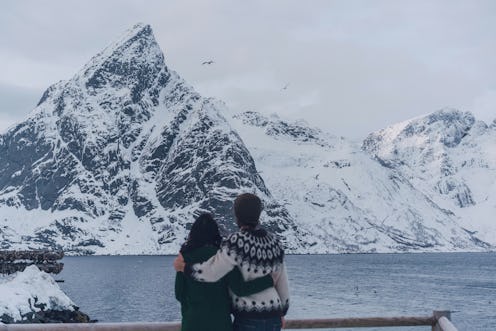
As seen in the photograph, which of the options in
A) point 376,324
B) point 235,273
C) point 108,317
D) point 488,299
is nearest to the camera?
point 235,273

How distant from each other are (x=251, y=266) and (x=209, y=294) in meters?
0.56

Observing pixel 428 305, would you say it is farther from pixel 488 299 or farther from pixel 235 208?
pixel 235 208

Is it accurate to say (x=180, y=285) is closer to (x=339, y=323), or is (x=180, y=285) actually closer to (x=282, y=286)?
(x=282, y=286)

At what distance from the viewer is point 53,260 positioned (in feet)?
210

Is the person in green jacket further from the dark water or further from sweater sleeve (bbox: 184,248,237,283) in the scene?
the dark water

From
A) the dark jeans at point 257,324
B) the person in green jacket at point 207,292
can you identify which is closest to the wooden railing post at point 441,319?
the dark jeans at point 257,324

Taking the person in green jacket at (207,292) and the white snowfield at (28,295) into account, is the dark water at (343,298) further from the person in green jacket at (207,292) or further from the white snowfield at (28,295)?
the person in green jacket at (207,292)

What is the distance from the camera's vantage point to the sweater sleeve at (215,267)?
732 cm

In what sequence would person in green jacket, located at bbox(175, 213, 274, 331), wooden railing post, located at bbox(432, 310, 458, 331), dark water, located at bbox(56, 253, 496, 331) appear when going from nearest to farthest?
person in green jacket, located at bbox(175, 213, 274, 331), wooden railing post, located at bbox(432, 310, 458, 331), dark water, located at bbox(56, 253, 496, 331)

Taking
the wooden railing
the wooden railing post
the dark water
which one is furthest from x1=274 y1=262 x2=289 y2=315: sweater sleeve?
the dark water

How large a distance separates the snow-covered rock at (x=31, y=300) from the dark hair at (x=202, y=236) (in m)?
29.6

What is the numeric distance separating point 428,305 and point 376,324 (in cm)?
9025

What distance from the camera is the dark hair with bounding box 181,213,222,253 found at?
25.0 ft

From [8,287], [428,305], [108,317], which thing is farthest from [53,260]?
[428,305]
